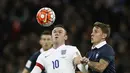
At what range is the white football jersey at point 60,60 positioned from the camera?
30.8 ft

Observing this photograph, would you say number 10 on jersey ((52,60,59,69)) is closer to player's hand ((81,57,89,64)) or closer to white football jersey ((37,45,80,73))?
white football jersey ((37,45,80,73))

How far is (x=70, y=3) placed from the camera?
18266mm

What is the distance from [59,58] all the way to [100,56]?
2.55 ft

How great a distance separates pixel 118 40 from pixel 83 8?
2118mm

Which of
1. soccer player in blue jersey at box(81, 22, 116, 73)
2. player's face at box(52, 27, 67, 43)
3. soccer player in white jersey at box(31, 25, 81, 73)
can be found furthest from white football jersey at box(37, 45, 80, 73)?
soccer player in blue jersey at box(81, 22, 116, 73)

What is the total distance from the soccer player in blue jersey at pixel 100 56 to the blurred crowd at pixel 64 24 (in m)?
6.23

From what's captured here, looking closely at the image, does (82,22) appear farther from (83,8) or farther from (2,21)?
(2,21)

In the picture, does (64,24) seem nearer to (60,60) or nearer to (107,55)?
(60,60)

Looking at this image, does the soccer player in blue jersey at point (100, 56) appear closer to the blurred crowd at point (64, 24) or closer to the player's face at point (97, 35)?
the player's face at point (97, 35)

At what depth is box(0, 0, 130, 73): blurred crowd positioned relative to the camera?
1618 centimetres

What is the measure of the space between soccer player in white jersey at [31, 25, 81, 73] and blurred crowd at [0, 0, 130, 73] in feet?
19.5

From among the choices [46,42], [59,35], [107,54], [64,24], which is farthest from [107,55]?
[64,24]

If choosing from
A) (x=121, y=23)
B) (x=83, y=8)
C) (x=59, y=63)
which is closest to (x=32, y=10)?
(x=83, y=8)

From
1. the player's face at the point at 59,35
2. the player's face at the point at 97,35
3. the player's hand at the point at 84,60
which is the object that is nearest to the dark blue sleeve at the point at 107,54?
the player's face at the point at 97,35
